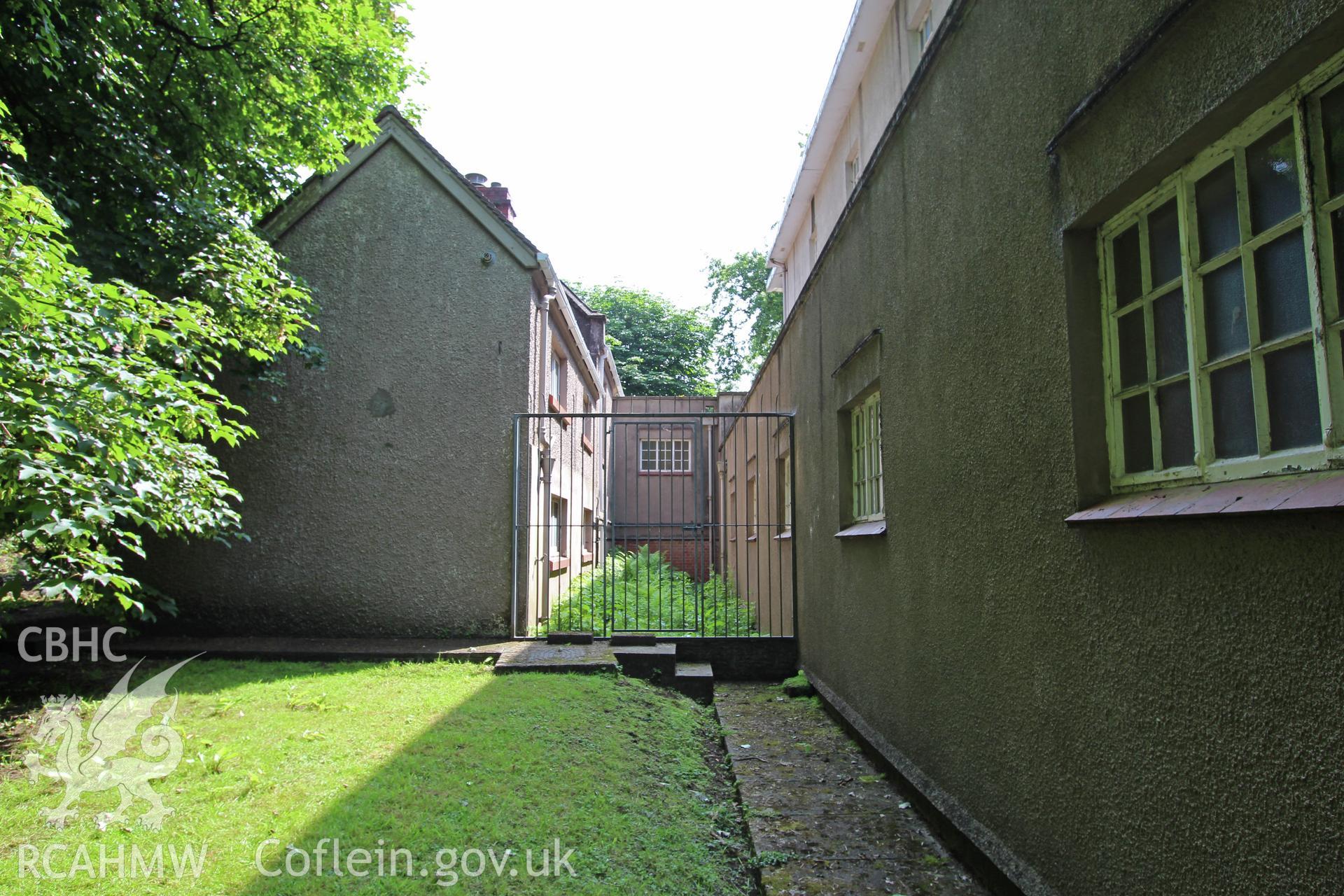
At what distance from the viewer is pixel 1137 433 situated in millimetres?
2486

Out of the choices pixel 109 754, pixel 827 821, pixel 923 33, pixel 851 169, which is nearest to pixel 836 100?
pixel 851 169

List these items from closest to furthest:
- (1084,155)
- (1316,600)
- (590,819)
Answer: (1316,600), (1084,155), (590,819)

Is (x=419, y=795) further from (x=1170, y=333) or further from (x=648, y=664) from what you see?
(x=1170, y=333)

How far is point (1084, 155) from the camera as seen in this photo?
8.27 ft

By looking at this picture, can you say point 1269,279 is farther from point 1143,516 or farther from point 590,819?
point 590,819

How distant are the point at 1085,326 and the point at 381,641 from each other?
7.65 m

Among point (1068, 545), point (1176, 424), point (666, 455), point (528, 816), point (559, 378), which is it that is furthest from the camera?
point (666, 455)

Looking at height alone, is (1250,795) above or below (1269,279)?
below

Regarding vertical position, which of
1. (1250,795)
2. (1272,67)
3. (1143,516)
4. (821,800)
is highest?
(1272,67)

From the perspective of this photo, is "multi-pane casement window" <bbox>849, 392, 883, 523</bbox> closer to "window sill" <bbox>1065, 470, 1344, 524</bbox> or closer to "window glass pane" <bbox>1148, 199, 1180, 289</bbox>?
"window glass pane" <bbox>1148, 199, 1180, 289</bbox>

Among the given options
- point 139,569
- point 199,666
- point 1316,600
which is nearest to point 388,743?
point 199,666

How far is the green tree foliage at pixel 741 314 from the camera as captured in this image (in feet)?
106

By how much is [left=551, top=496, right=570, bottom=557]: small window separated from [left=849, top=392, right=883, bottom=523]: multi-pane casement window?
6.11m

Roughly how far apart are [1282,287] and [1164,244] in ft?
1.81
